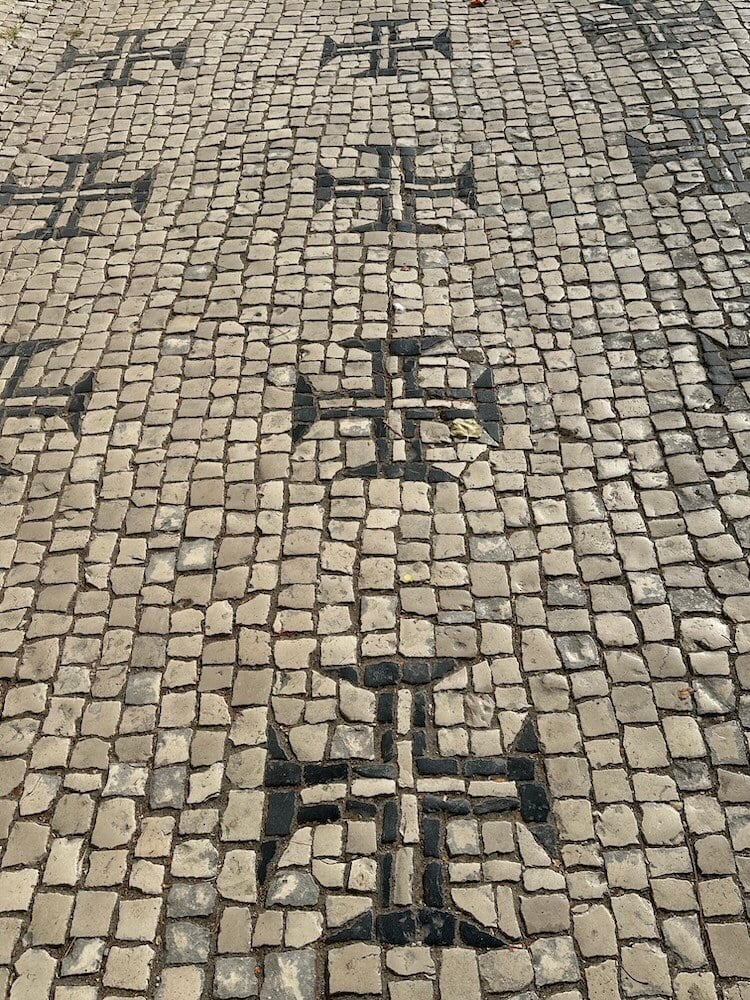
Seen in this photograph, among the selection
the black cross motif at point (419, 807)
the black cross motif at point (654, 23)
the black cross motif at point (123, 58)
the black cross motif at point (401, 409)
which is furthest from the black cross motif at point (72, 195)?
the black cross motif at point (419, 807)

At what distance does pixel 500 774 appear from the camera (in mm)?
4406

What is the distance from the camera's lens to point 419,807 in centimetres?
431

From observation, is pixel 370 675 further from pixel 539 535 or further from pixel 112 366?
pixel 112 366

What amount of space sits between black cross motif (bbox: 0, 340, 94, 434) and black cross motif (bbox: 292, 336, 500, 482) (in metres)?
1.37

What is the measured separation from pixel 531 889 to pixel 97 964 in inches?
69.5

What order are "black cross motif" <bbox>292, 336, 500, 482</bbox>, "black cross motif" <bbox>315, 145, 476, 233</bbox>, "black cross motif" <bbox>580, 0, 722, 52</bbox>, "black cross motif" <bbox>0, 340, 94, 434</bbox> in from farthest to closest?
"black cross motif" <bbox>580, 0, 722, 52</bbox> → "black cross motif" <bbox>315, 145, 476, 233</bbox> → "black cross motif" <bbox>0, 340, 94, 434</bbox> → "black cross motif" <bbox>292, 336, 500, 482</bbox>

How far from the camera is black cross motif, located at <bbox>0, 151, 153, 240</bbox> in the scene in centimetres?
770

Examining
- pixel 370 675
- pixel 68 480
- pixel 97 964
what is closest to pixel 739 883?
pixel 370 675

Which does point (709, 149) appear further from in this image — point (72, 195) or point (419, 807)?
point (419, 807)

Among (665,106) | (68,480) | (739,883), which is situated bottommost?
(739,883)

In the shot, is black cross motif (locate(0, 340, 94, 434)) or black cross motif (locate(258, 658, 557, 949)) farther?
black cross motif (locate(0, 340, 94, 434))

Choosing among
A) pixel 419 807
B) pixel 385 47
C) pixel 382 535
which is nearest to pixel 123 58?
pixel 385 47

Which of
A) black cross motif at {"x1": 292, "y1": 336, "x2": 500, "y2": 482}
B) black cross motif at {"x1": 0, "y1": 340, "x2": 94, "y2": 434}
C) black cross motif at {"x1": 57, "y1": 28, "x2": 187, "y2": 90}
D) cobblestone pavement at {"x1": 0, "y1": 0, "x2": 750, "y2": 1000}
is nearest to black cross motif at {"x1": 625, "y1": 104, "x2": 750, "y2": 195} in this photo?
cobblestone pavement at {"x1": 0, "y1": 0, "x2": 750, "y2": 1000}

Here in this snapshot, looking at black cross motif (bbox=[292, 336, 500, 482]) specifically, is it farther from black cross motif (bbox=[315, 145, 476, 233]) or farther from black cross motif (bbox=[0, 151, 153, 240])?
black cross motif (bbox=[0, 151, 153, 240])
